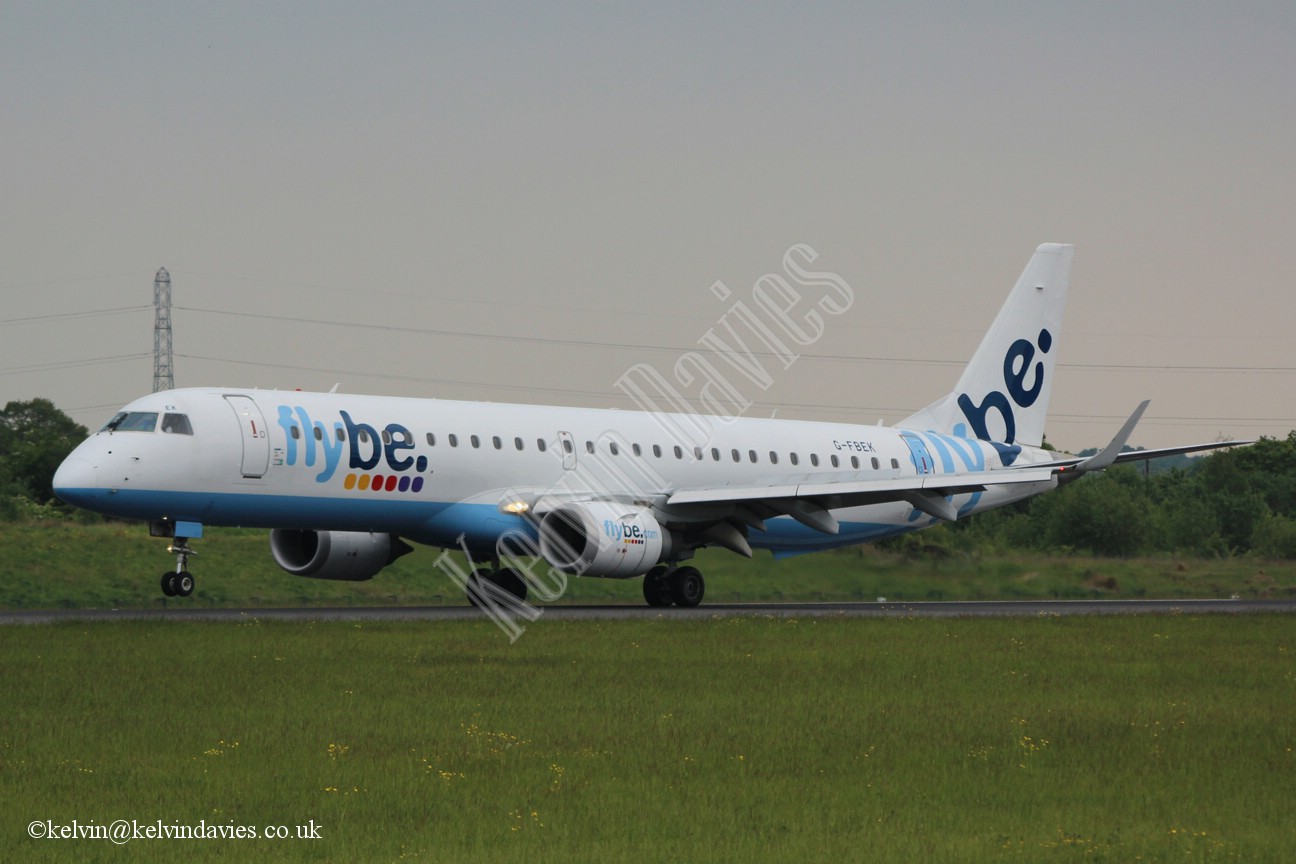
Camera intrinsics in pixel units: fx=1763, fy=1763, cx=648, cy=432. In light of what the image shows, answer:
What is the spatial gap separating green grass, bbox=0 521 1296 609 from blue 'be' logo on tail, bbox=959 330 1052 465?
320 centimetres

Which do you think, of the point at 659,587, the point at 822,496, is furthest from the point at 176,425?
the point at 822,496

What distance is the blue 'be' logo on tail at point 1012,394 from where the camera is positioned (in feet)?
144

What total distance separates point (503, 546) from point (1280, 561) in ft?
82.8

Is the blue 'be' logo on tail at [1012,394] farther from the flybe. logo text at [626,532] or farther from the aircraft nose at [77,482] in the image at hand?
the aircraft nose at [77,482]

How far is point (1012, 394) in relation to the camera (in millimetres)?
44438

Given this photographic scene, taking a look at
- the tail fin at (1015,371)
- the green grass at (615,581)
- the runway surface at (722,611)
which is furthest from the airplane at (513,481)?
the tail fin at (1015,371)

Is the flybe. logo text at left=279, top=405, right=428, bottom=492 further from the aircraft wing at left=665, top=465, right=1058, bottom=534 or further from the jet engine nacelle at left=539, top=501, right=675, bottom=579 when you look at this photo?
the aircraft wing at left=665, top=465, right=1058, bottom=534

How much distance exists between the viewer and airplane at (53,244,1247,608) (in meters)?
29.2

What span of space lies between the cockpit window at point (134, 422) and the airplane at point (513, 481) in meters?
0.04

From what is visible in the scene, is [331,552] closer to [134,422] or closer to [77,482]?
[134,422]

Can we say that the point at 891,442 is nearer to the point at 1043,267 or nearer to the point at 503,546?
the point at 1043,267

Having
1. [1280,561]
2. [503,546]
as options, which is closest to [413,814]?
[503,546]

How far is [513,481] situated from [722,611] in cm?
457

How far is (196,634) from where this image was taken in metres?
24.5
